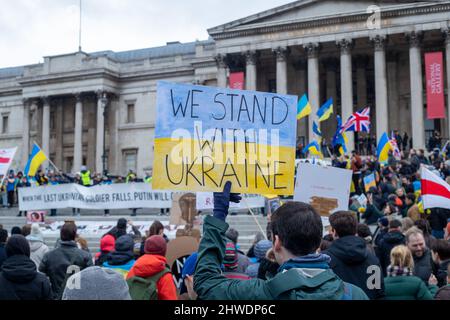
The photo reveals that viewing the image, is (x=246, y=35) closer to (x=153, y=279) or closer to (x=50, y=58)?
(x=50, y=58)

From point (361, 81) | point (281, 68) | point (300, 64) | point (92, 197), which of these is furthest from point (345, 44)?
point (92, 197)

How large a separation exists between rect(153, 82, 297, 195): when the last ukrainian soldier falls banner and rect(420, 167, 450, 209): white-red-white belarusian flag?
460cm

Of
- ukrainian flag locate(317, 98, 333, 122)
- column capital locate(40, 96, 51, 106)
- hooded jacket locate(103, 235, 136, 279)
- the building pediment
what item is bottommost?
hooded jacket locate(103, 235, 136, 279)

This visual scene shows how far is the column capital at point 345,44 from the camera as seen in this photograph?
116 ft

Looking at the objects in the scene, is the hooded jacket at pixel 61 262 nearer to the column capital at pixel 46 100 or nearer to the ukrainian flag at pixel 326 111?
the ukrainian flag at pixel 326 111

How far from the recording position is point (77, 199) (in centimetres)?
2123

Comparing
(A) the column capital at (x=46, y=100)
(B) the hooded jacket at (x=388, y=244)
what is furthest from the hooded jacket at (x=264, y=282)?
(A) the column capital at (x=46, y=100)

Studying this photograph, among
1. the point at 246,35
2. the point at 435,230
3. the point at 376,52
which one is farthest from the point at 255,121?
the point at 246,35

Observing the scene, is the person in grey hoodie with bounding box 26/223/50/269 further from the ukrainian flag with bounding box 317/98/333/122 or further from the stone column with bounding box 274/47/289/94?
the stone column with bounding box 274/47/289/94

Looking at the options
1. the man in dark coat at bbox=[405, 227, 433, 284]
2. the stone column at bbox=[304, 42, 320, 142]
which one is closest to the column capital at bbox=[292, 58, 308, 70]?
the stone column at bbox=[304, 42, 320, 142]

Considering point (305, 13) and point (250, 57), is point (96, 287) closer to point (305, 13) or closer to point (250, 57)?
point (305, 13)

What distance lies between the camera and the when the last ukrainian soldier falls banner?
433 centimetres

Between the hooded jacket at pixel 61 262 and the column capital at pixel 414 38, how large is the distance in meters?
31.6

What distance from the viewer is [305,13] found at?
121 ft
